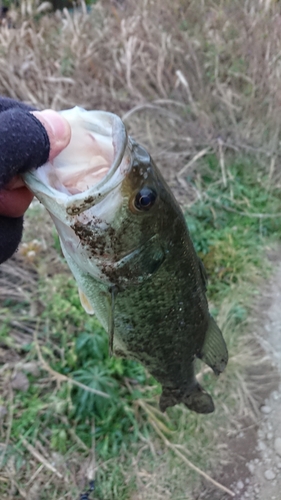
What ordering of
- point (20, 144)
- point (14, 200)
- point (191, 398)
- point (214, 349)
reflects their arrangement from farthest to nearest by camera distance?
point (191, 398) → point (214, 349) → point (14, 200) → point (20, 144)

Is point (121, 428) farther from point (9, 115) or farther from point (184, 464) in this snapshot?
point (9, 115)

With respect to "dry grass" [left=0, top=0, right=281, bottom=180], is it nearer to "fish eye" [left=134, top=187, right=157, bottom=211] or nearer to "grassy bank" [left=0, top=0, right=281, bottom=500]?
"grassy bank" [left=0, top=0, right=281, bottom=500]

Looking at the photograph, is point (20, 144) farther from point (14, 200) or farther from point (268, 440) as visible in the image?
point (268, 440)

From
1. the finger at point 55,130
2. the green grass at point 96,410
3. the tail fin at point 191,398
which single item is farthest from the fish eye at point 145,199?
the green grass at point 96,410

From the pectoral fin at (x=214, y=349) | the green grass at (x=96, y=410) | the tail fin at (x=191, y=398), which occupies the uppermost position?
the pectoral fin at (x=214, y=349)

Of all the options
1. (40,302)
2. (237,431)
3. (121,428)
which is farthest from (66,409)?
(237,431)

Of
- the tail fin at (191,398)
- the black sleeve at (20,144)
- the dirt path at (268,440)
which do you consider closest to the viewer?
the black sleeve at (20,144)

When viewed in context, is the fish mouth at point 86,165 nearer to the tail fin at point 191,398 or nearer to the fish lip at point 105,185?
the fish lip at point 105,185

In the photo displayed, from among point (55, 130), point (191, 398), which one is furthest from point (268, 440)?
point (55, 130)
